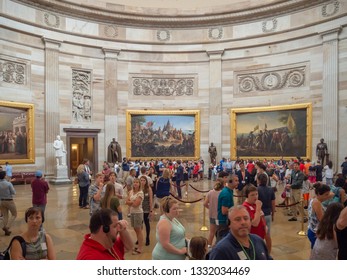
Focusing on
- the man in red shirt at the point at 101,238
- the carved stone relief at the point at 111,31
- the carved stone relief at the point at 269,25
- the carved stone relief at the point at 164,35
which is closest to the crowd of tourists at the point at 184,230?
the man in red shirt at the point at 101,238

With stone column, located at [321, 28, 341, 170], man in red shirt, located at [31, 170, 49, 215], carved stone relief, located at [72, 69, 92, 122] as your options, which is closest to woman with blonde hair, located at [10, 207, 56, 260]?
man in red shirt, located at [31, 170, 49, 215]

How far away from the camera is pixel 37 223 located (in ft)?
12.1

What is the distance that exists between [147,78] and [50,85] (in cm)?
718

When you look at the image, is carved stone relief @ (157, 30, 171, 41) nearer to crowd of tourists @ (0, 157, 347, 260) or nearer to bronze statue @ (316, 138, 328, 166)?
bronze statue @ (316, 138, 328, 166)

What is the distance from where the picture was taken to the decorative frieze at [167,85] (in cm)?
2414

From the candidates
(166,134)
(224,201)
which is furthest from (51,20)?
(224,201)

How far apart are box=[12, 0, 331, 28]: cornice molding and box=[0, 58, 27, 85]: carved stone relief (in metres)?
3.92

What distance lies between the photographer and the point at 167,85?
962 inches

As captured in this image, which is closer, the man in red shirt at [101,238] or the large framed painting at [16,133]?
the man in red shirt at [101,238]

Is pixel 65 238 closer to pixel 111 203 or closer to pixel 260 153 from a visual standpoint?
pixel 111 203

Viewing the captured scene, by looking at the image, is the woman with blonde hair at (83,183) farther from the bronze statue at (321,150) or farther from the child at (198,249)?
the bronze statue at (321,150)

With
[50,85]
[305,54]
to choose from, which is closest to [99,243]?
[50,85]

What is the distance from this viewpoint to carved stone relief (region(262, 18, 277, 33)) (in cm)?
2191

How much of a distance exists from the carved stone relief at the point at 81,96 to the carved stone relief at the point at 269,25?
13.1 metres
